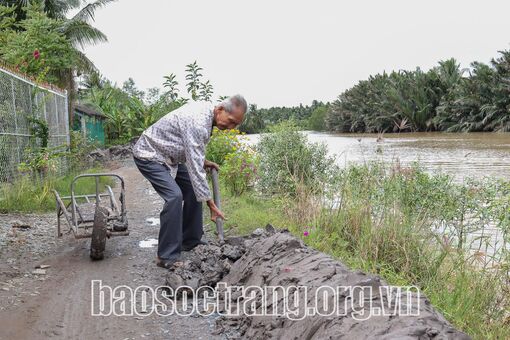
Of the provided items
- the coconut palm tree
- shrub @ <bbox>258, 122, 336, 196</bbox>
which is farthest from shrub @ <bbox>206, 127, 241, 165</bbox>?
the coconut palm tree

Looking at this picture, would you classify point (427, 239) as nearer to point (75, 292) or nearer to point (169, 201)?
point (169, 201)

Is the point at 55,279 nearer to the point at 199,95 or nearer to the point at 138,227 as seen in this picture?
the point at 138,227

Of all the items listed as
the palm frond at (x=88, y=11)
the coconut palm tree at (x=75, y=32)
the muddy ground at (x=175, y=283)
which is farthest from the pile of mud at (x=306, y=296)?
the palm frond at (x=88, y=11)

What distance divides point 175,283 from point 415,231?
2429 millimetres

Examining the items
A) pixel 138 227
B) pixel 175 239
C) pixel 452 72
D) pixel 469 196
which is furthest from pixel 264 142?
pixel 452 72

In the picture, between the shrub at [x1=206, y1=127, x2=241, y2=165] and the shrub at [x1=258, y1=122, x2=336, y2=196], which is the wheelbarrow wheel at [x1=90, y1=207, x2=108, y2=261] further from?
the shrub at [x1=206, y1=127, x2=241, y2=165]

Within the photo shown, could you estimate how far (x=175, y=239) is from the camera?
204 inches

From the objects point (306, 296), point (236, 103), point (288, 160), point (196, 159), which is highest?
point (236, 103)

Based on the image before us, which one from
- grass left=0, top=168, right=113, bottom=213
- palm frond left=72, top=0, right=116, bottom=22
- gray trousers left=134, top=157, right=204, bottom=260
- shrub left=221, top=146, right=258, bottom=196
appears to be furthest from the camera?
palm frond left=72, top=0, right=116, bottom=22

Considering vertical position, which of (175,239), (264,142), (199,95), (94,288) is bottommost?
(94,288)

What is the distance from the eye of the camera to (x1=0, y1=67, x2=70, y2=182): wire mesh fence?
9.73m

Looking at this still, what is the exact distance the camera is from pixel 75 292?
4641mm

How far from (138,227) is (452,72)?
54.5 meters

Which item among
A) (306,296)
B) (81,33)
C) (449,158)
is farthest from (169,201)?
(81,33)
